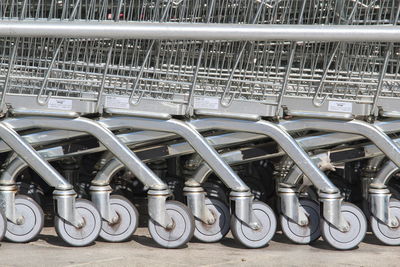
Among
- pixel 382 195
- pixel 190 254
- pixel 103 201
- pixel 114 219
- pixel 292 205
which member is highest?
pixel 382 195

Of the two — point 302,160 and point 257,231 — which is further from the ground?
point 302,160

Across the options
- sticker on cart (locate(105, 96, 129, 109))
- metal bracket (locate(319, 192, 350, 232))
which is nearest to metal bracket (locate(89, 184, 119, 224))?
sticker on cart (locate(105, 96, 129, 109))

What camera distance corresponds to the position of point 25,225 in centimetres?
799

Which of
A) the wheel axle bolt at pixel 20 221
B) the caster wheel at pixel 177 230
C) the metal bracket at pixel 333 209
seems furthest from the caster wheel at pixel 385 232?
the wheel axle bolt at pixel 20 221

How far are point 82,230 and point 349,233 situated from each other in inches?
69.9

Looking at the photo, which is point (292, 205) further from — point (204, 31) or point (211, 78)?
point (204, 31)

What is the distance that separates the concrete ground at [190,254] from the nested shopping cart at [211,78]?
12 centimetres

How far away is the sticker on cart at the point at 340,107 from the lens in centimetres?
A: 804

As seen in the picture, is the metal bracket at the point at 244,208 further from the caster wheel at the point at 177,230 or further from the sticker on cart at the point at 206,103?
the sticker on cart at the point at 206,103

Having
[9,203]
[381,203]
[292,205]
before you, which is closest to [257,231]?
[292,205]

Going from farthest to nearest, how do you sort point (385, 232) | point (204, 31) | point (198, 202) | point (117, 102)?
point (385, 232), point (198, 202), point (117, 102), point (204, 31)

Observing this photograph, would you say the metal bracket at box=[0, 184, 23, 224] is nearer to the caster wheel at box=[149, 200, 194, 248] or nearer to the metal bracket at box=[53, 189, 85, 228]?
the metal bracket at box=[53, 189, 85, 228]

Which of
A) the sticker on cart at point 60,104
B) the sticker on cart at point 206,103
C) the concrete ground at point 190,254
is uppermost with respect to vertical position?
the sticker on cart at point 206,103

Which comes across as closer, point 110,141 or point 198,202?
point 110,141
